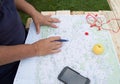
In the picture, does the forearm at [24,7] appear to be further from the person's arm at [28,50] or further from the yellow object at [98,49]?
the yellow object at [98,49]

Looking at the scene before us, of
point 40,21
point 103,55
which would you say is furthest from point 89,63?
point 40,21

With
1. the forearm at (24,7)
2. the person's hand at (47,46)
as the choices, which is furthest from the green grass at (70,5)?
the person's hand at (47,46)

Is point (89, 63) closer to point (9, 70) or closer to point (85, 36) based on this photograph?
point (85, 36)

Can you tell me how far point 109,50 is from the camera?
112 cm

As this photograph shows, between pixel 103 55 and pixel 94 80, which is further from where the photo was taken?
pixel 103 55

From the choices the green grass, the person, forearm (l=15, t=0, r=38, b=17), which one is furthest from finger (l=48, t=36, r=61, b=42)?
the green grass

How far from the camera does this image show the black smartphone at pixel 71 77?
980 mm

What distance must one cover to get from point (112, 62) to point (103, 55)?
6cm

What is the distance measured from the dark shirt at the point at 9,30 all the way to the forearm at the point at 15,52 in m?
0.11

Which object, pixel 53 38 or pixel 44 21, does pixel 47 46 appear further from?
pixel 44 21

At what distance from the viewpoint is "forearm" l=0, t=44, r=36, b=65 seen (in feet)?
3.39

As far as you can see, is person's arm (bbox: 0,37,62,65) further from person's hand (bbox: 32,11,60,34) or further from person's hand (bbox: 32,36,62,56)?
person's hand (bbox: 32,11,60,34)

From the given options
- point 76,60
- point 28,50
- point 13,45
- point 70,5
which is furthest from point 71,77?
point 70,5

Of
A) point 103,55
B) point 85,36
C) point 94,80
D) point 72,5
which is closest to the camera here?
point 94,80
